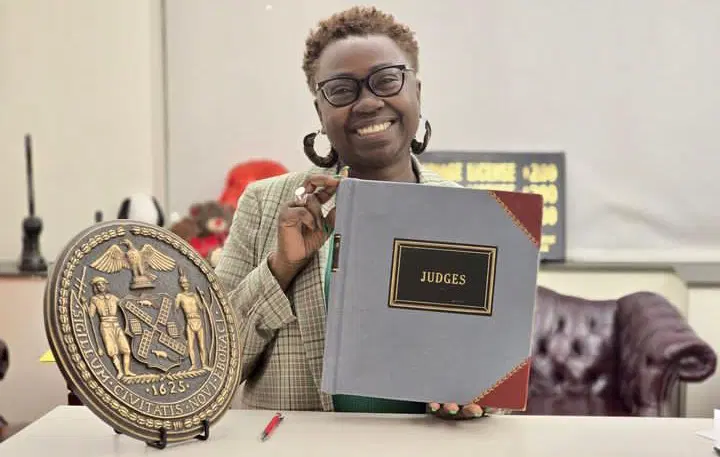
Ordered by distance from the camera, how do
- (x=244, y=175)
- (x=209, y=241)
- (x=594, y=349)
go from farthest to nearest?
1. (x=244, y=175)
2. (x=209, y=241)
3. (x=594, y=349)

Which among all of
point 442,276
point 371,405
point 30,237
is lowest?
point 30,237

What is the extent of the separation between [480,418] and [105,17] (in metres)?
2.79

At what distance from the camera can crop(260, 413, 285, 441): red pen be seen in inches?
38.8

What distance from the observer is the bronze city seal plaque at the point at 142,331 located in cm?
88

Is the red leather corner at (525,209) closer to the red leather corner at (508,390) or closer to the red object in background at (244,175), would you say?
the red leather corner at (508,390)

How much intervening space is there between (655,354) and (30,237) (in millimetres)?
2381

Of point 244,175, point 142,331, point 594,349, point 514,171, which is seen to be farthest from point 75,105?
point 142,331

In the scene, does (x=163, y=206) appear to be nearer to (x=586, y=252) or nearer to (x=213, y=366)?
(x=586, y=252)

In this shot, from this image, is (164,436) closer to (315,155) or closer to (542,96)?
(315,155)

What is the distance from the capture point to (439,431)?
3.34 ft

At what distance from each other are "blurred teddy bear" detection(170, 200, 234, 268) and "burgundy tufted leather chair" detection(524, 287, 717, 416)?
1.25m

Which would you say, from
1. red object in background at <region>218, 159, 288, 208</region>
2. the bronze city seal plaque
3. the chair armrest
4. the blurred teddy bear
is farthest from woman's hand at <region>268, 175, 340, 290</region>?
red object in background at <region>218, 159, 288, 208</region>

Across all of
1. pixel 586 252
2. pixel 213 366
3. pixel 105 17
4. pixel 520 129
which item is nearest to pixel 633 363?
pixel 586 252

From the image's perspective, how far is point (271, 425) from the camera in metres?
1.01
